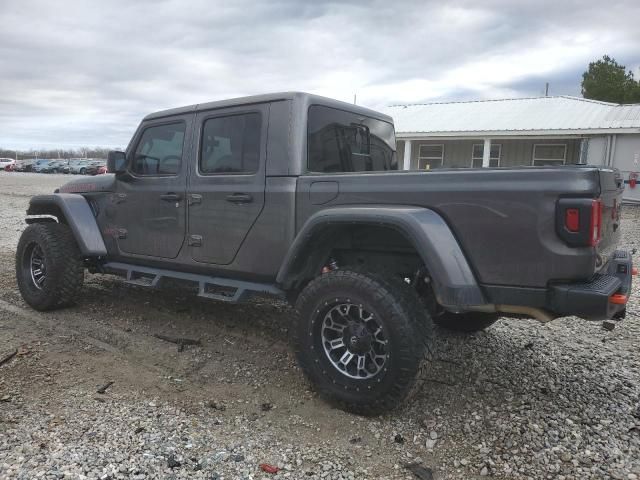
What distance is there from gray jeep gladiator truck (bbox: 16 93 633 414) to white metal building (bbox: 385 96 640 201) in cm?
1448

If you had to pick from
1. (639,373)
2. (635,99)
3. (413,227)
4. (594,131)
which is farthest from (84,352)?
(635,99)

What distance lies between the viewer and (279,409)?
3.37 metres

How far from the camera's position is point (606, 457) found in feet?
9.31

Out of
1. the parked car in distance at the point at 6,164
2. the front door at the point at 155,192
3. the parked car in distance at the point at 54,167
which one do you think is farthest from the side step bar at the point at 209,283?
the parked car in distance at the point at 6,164

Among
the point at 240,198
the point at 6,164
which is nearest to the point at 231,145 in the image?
the point at 240,198

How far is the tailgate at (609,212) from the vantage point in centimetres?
287

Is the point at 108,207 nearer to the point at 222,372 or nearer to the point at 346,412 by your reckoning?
the point at 222,372

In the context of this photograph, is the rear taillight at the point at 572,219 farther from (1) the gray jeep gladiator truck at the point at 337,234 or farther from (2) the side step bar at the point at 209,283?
(2) the side step bar at the point at 209,283

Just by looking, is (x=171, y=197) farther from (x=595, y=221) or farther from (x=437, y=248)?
(x=595, y=221)

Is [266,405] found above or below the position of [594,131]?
below

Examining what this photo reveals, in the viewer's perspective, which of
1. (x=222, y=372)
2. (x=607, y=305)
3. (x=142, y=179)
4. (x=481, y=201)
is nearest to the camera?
(x=607, y=305)

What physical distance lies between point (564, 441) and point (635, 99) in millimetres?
27247

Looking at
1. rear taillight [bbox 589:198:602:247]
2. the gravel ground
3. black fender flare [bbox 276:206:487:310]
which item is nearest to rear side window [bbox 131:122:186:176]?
the gravel ground

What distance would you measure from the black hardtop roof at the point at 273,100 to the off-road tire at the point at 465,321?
1892mm
